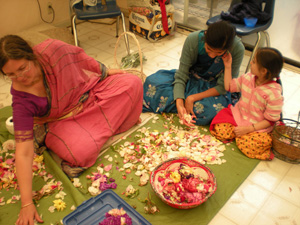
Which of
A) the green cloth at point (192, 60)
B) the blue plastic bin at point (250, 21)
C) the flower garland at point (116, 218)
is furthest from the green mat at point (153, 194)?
the blue plastic bin at point (250, 21)

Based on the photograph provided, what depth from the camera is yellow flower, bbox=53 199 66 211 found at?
150 centimetres

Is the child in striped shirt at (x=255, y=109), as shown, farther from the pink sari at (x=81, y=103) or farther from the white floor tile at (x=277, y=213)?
the pink sari at (x=81, y=103)

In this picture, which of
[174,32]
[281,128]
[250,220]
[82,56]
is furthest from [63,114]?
[174,32]

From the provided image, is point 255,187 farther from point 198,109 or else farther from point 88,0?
point 88,0

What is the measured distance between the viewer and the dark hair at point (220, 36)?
1652mm

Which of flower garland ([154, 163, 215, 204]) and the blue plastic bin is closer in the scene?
flower garland ([154, 163, 215, 204])

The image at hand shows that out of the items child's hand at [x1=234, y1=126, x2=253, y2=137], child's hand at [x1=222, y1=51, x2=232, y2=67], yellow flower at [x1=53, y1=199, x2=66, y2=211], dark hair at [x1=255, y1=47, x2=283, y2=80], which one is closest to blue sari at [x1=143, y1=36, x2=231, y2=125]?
child's hand at [x1=222, y1=51, x2=232, y2=67]

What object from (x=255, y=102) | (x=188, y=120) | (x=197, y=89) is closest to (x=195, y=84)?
(x=197, y=89)

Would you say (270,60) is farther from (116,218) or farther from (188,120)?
(116,218)

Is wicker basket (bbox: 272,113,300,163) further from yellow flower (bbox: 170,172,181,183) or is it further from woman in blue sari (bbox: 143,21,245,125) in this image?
yellow flower (bbox: 170,172,181,183)

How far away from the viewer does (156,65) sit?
2840mm

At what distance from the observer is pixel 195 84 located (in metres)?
2.17

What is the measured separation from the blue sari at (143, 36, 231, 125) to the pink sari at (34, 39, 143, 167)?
0.74 feet

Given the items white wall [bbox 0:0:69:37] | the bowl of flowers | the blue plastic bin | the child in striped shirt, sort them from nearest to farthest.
→ the bowl of flowers < the child in striped shirt < the blue plastic bin < white wall [bbox 0:0:69:37]
